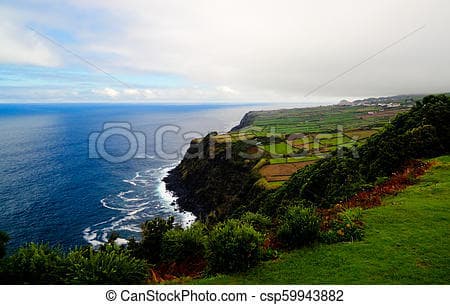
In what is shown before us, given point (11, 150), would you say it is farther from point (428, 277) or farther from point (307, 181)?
point (428, 277)

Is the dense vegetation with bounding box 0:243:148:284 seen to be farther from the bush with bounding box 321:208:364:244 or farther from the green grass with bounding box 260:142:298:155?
the green grass with bounding box 260:142:298:155

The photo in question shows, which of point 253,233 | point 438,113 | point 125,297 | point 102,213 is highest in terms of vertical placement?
point 438,113

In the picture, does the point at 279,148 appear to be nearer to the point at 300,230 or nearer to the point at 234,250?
the point at 300,230

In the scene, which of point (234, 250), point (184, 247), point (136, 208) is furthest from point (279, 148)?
point (234, 250)

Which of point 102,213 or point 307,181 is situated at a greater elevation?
point 307,181

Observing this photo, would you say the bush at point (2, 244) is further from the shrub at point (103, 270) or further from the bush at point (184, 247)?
the bush at point (184, 247)

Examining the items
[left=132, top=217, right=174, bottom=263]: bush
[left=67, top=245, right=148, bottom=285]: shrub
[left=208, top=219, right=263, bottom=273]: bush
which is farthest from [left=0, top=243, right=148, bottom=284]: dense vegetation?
[left=132, top=217, right=174, bottom=263]: bush

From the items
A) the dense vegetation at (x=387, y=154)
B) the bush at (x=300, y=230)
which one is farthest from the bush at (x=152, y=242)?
the dense vegetation at (x=387, y=154)

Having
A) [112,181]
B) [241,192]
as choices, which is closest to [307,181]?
[241,192]
